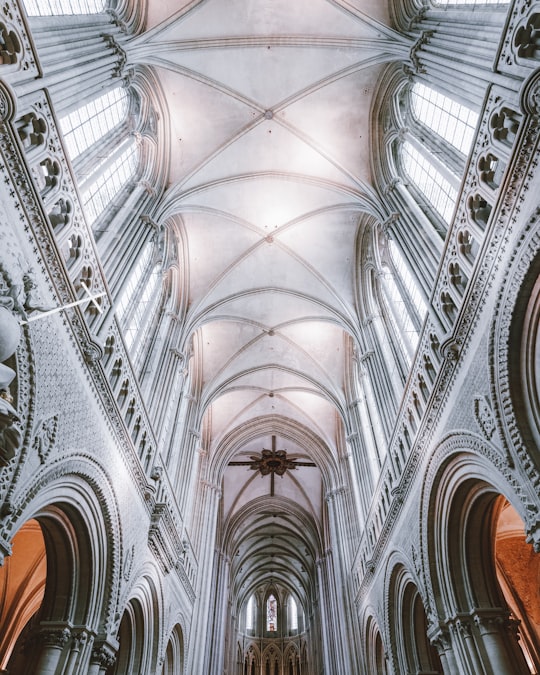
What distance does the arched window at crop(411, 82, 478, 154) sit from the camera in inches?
409

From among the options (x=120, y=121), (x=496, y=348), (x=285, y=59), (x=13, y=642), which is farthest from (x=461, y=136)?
(x=13, y=642)

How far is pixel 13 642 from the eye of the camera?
13805mm

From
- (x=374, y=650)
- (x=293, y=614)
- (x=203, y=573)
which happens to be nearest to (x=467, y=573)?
(x=374, y=650)

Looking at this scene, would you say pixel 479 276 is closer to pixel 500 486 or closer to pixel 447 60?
pixel 500 486

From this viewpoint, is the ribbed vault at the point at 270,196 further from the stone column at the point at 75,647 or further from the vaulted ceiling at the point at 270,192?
the stone column at the point at 75,647

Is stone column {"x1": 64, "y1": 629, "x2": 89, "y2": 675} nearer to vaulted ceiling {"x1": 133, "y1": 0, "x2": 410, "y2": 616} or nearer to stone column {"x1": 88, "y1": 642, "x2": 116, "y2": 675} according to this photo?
stone column {"x1": 88, "y1": 642, "x2": 116, "y2": 675}

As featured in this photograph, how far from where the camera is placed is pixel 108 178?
12.4 m

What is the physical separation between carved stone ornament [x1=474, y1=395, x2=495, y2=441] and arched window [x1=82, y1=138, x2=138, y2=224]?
8.86m

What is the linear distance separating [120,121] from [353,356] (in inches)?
527

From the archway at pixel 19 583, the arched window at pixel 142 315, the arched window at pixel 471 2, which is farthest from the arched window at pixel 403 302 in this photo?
the archway at pixel 19 583

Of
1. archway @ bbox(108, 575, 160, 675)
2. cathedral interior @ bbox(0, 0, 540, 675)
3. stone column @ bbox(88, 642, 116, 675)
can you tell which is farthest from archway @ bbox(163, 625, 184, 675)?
stone column @ bbox(88, 642, 116, 675)

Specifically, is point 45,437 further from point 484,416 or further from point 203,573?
point 203,573

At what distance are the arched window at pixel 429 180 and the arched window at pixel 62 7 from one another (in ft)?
29.0

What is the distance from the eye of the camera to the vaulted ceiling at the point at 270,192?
1352cm
